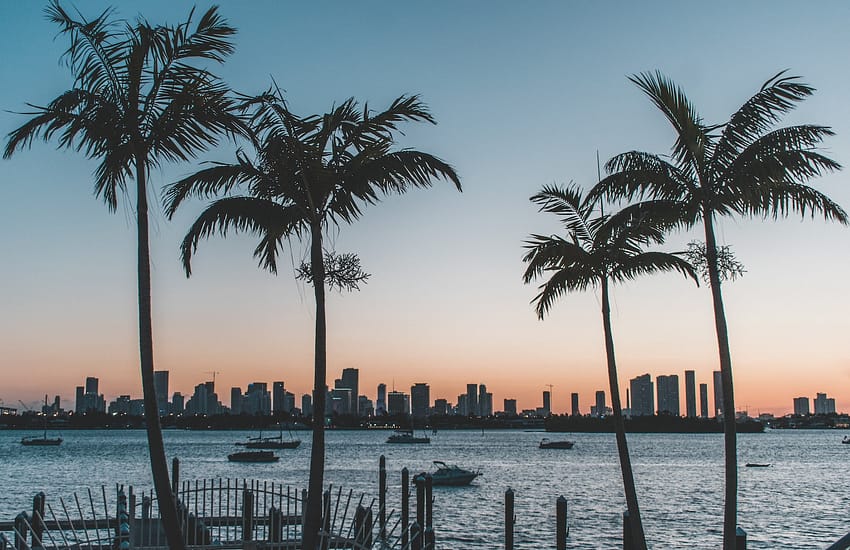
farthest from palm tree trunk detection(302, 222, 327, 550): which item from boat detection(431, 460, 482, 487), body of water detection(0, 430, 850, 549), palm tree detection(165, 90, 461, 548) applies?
boat detection(431, 460, 482, 487)

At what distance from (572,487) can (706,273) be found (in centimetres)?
6644

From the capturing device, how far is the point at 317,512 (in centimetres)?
1127

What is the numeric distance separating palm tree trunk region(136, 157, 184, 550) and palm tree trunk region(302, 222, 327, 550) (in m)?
1.66

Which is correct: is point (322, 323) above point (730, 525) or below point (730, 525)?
above

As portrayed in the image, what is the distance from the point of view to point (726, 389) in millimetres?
14367

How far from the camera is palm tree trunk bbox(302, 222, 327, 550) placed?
440 inches

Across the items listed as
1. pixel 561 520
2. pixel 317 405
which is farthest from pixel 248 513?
pixel 561 520

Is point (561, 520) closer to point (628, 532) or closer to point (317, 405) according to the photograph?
point (628, 532)

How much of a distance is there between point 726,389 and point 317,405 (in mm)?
7069

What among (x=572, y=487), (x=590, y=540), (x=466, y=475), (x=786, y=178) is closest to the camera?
(x=786, y=178)

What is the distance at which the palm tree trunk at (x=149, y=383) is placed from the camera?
1048cm

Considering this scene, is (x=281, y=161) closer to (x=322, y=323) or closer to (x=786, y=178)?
(x=322, y=323)

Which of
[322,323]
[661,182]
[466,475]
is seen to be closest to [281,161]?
[322,323]

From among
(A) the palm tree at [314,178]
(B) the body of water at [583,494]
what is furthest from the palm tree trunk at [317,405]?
(B) the body of water at [583,494]
